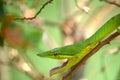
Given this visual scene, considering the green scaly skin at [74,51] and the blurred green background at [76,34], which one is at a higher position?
the green scaly skin at [74,51]

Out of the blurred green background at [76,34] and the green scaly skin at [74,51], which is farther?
the blurred green background at [76,34]

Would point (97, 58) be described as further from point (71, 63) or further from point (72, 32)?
point (71, 63)

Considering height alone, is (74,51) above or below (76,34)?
above

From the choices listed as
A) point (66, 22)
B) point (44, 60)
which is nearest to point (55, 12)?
point (44, 60)

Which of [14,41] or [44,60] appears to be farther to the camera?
[44,60]

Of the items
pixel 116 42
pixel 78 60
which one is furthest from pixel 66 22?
pixel 78 60

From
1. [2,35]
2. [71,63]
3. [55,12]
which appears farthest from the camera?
[55,12]

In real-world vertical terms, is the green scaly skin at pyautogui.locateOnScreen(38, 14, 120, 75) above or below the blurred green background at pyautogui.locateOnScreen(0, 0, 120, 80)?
above

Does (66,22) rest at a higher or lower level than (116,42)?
lower

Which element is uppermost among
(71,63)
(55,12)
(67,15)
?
(71,63)

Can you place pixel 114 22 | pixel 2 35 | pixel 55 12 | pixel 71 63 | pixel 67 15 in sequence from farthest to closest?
pixel 55 12 → pixel 67 15 → pixel 2 35 → pixel 114 22 → pixel 71 63

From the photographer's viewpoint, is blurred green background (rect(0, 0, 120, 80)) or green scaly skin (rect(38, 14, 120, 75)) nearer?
green scaly skin (rect(38, 14, 120, 75))
